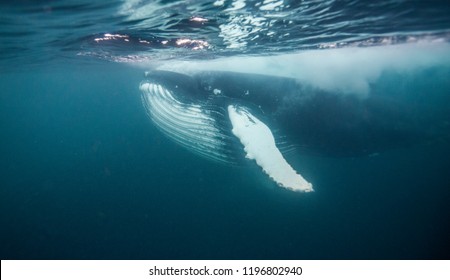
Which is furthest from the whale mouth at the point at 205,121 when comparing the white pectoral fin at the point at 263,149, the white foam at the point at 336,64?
the white foam at the point at 336,64

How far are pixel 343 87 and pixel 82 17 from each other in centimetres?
817

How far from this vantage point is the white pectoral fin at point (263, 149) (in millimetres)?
7598

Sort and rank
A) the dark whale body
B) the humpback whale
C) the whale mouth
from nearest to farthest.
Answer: the whale mouth < the humpback whale < the dark whale body

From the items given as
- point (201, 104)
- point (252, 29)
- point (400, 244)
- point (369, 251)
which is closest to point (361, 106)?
point (252, 29)

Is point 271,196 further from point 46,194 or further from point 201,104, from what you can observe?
point 46,194

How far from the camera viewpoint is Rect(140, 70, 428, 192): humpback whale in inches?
385

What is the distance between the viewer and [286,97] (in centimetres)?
1002

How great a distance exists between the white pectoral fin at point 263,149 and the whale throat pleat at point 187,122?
2.83ft

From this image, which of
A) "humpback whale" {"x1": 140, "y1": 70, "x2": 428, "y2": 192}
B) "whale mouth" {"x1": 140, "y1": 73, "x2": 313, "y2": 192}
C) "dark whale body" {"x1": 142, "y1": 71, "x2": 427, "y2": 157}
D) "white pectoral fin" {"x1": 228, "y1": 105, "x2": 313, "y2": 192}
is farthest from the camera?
"dark whale body" {"x1": 142, "y1": 71, "x2": 427, "y2": 157}

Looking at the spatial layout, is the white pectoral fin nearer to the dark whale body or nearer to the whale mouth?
the whale mouth

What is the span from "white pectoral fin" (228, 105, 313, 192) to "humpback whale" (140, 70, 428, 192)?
0.05 meters

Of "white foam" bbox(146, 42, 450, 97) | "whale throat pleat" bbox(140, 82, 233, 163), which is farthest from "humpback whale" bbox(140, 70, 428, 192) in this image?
"white foam" bbox(146, 42, 450, 97)

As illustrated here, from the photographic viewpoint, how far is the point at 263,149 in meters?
8.24

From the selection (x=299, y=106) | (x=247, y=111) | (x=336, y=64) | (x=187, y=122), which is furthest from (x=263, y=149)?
(x=336, y=64)
